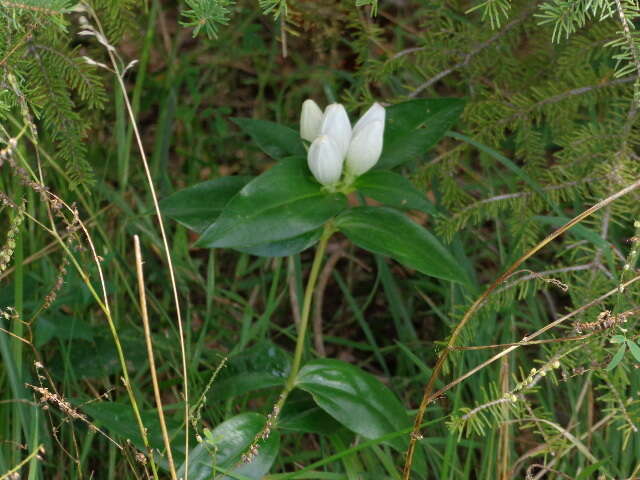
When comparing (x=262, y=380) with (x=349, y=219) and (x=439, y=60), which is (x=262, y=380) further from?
(x=439, y=60)

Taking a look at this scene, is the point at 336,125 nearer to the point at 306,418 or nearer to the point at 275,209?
the point at 275,209

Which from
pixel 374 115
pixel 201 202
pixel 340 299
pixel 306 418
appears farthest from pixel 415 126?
pixel 340 299

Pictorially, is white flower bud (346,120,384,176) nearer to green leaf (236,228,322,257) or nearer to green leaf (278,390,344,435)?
green leaf (236,228,322,257)

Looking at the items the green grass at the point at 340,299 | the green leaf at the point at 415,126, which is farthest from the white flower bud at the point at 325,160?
the green grass at the point at 340,299

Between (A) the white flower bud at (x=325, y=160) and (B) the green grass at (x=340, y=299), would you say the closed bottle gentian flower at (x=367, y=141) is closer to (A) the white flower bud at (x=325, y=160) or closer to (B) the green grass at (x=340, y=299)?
(A) the white flower bud at (x=325, y=160)

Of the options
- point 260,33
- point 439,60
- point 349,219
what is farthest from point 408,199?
point 260,33
